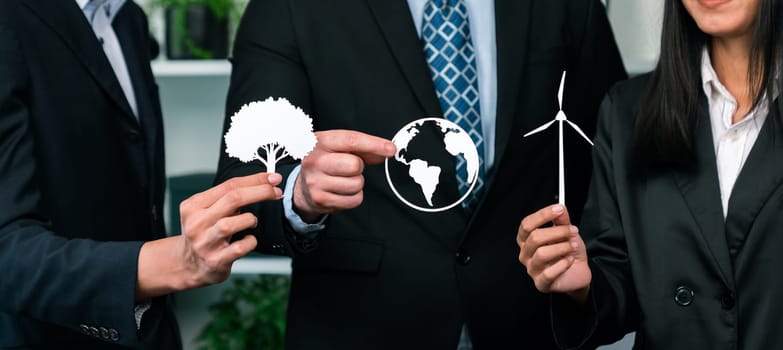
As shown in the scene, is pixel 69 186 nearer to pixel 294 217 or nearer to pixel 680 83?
pixel 294 217

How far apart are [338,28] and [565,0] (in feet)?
1.47

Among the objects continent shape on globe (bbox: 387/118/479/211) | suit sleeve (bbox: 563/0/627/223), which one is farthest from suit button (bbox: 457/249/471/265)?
suit sleeve (bbox: 563/0/627/223)

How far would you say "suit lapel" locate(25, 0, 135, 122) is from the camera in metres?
1.57

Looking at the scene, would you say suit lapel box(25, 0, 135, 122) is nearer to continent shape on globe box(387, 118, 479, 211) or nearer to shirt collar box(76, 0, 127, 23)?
shirt collar box(76, 0, 127, 23)

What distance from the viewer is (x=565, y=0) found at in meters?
1.93

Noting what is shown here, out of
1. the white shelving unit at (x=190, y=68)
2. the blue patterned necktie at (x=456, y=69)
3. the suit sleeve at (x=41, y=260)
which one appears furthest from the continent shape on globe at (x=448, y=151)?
the white shelving unit at (x=190, y=68)

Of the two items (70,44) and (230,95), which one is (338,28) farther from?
(70,44)

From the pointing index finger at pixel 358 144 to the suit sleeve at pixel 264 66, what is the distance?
33 centimetres

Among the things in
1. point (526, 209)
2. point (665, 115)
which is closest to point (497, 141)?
point (526, 209)

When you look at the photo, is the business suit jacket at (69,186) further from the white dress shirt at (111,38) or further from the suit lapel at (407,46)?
the suit lapel at (407,46)

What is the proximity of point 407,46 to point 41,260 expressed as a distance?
0.74 metres

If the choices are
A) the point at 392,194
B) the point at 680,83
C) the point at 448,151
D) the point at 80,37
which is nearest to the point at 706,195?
the point at 680,83

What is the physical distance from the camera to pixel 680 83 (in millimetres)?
1688

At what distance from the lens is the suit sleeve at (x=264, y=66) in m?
1.79
